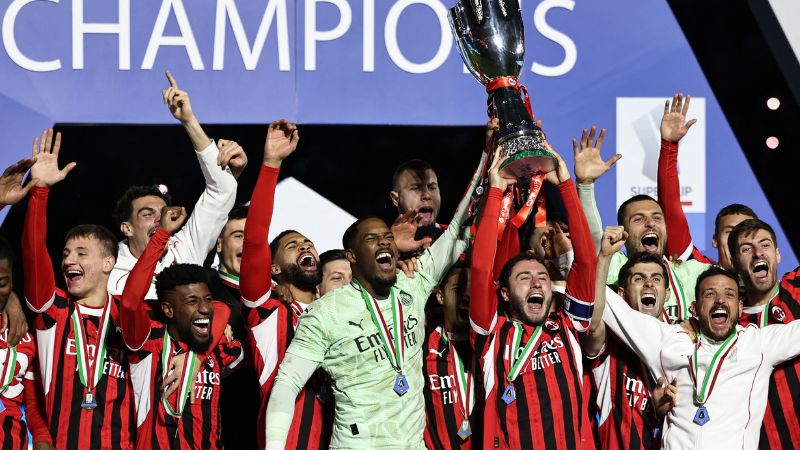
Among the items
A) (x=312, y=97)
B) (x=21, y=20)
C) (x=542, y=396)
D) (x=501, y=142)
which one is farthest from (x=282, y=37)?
(x=542, y=396)

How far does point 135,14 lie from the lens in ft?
22.0

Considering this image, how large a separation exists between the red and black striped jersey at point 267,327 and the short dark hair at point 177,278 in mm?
257

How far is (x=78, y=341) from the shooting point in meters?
5.30

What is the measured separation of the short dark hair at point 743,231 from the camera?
5621mm

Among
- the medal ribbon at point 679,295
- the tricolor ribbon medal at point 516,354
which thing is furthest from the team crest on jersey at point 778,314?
the tricolor ribbon medal at point 516,354

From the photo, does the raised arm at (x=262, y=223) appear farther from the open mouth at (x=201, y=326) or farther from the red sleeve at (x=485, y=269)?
the red sleeve at (x=485, y=269)

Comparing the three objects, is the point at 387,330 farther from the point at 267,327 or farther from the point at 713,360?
the point at 713,360

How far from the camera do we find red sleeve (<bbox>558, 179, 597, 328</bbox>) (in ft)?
17.0

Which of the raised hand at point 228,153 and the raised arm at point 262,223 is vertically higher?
the raised hand at point 228,153

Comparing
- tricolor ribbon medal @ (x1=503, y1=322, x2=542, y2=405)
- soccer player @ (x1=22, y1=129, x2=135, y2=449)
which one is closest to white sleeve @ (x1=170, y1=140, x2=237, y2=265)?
soccer player @ (x1=22, y1=129, x2=135, y2=449)

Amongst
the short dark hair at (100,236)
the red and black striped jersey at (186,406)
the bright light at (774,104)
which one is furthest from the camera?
the bright light at (774,104)

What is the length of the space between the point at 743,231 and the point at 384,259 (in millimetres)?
1704

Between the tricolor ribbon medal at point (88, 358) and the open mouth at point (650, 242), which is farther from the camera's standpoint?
the open mouth at point (650, 242)

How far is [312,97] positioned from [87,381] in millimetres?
2158
